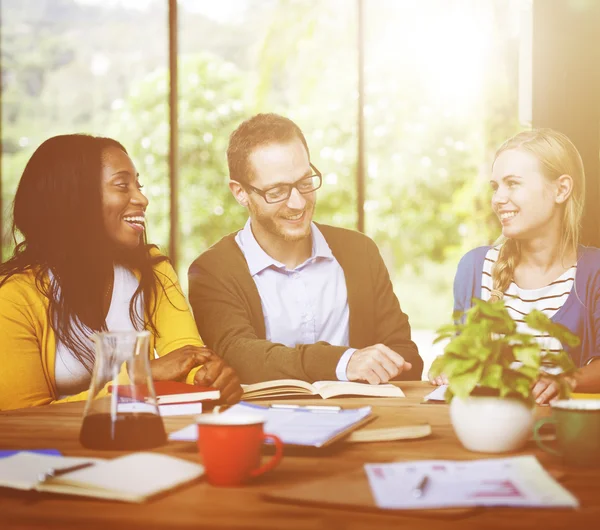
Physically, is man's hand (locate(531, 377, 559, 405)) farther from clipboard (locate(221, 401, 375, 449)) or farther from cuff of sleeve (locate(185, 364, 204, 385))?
cuff of sleeve (locate(185, 364, 204, 385))

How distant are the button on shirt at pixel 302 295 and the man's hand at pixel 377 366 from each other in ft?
1.95

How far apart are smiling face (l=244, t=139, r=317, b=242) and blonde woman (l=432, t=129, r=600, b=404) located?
530 mm

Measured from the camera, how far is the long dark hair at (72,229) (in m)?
2.23

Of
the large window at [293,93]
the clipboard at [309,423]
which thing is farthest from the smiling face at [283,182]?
the large window at [293,93]

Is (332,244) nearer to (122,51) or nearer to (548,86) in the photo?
(548,86)

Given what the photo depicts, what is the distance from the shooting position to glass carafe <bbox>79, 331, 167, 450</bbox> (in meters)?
1.25

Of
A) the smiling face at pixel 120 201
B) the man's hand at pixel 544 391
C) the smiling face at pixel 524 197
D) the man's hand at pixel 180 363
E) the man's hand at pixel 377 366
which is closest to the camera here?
the man's hand at pixel 544 391

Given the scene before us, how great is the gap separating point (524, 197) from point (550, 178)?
12cm

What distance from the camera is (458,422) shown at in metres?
1.30

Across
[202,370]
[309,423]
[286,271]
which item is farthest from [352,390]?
[286,271]

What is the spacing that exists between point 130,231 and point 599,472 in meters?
1.56

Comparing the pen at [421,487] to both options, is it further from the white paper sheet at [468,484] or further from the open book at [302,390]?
the open book at [302,390]

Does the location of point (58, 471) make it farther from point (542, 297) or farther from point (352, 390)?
point (542, 297)

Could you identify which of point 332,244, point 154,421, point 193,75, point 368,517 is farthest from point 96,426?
point 193,75
